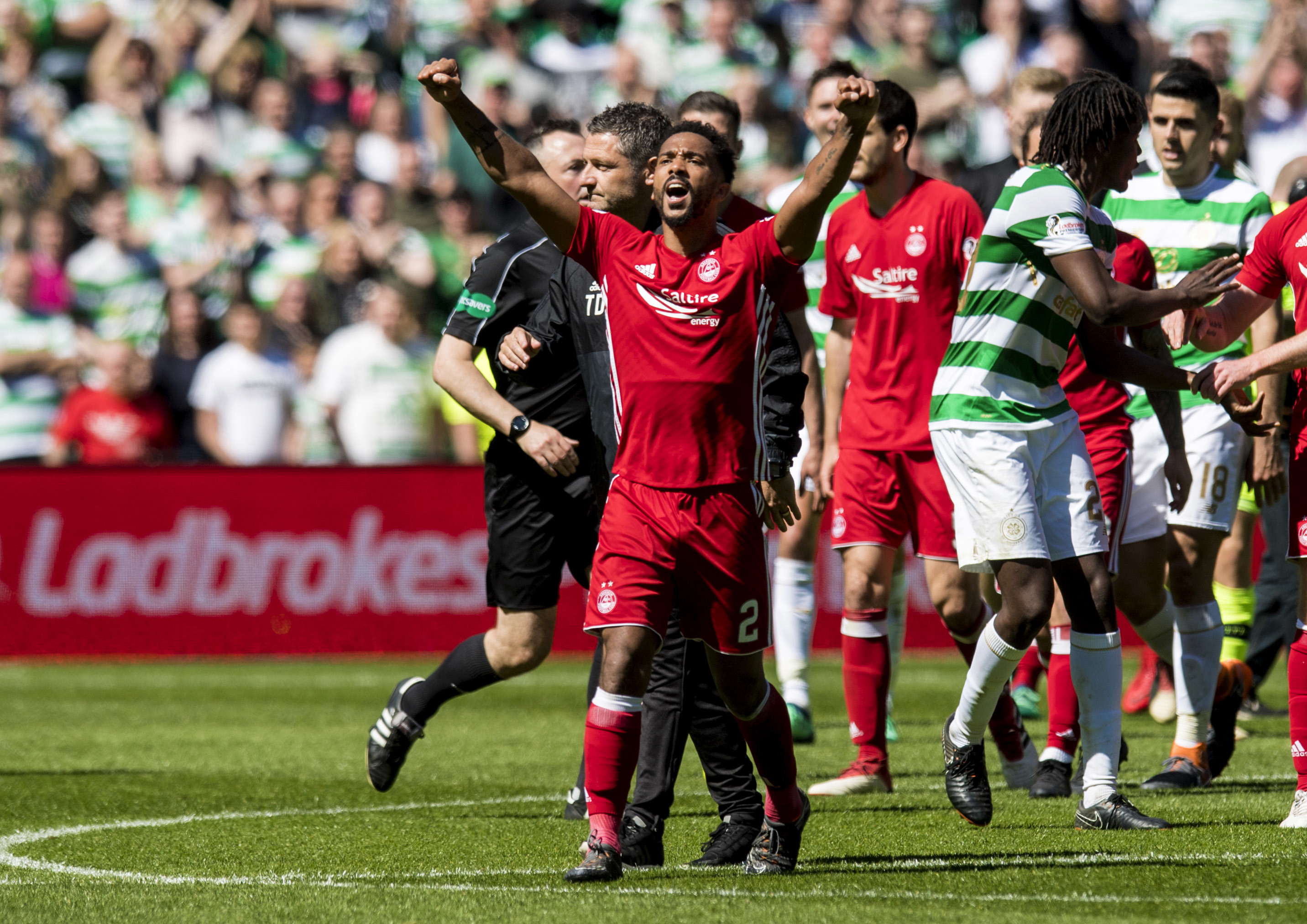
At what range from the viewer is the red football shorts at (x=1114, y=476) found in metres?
6.75

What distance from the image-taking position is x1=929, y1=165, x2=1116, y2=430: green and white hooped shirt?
229 inches

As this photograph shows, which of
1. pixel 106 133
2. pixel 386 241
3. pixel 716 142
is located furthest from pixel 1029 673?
pixel 106 133

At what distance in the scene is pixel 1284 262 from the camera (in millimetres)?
6023

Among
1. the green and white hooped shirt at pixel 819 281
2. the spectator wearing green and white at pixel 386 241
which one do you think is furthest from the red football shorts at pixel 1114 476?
the spectator wearing green and white at pixel 386 241

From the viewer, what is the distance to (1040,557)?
19.1 ft

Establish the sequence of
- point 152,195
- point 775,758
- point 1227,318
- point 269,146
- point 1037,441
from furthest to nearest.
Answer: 1. point 269,146
2. point 152,195
3. point 1227,318
4. point 1037,441
5. point 775,758

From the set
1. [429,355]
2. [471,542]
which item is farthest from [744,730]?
[429,355]

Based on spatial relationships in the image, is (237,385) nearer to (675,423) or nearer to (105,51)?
(105,51)

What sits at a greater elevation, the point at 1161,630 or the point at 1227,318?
the point at 1227,318

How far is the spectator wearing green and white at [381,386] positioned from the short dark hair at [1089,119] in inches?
350

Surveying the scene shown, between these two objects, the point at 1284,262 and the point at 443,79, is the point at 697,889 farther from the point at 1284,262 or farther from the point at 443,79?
the point at 1284,262

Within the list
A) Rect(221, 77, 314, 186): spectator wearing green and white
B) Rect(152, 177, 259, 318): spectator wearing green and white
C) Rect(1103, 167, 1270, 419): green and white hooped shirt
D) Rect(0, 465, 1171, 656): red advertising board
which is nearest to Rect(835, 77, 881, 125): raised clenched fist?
Rect(1103, 167, 1270, 419): green and white hooped shirt

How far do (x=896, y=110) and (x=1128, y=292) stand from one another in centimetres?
208

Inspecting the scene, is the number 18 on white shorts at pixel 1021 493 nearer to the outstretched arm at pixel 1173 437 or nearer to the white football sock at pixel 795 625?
the outstretched arm at pixel 1173 437
